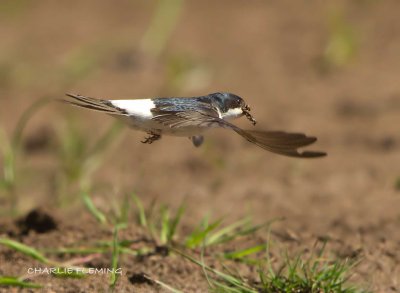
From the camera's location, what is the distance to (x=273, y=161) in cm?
462

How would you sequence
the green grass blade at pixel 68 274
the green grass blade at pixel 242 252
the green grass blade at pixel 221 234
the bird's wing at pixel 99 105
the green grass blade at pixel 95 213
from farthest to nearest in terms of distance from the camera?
the green grass blade at pixel 95 213 → the green grass blade at pixel 221 234 → the green grass blade at pixel 242 252 → the green grass blade at pixel 68 274 → the bird's wing at pixel 99 105

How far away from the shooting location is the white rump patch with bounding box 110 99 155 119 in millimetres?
2332

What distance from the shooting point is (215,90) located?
5805mm

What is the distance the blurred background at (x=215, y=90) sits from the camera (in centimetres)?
390

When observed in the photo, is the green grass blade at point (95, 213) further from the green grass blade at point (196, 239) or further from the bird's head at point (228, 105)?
the bird's head at point (228, 105)

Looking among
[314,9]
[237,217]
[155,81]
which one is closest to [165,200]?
[237,217]

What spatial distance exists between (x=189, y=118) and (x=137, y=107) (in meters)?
0.18

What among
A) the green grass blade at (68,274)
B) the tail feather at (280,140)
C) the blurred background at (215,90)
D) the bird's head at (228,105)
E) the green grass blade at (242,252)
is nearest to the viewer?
the tail feather at (280,140)

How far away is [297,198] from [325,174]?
42cm

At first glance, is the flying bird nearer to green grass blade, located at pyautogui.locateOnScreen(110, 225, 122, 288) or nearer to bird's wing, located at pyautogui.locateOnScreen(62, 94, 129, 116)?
bird's wing, located at pyautogui.locateOnScreen(62, 94, 129, 116)

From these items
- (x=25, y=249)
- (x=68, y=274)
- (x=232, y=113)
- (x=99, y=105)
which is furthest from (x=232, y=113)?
(x=25, y=249)

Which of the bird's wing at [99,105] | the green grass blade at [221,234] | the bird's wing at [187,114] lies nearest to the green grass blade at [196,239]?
the green grass blade at [221,234]

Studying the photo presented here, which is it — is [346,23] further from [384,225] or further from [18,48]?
[384,225]

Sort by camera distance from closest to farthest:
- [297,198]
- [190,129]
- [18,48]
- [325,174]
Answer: [190,129] → [297,198] → [325,174] → [18,48]
